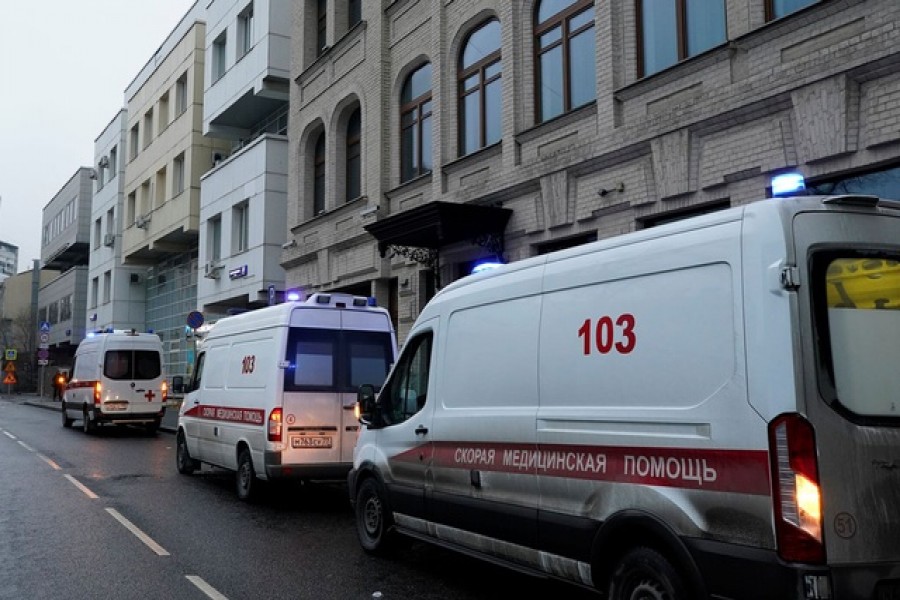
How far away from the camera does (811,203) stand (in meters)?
4.12

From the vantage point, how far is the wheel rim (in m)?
7.52

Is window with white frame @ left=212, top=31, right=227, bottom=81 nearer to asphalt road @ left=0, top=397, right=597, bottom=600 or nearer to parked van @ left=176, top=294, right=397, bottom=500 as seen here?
asphalt road @ left=0, top=397, right=597, bottom=600

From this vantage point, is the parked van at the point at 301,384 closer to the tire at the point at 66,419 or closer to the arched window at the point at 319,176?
the arched window at the point at 319,176

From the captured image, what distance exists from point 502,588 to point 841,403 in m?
3.47

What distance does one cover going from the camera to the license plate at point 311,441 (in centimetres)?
Result: 1000

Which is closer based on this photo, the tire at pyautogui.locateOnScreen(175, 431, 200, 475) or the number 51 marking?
the number 51 marking

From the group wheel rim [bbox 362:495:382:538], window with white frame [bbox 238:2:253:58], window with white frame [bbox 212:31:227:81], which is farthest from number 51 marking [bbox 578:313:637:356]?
window with white frame [bbox 212:31:227:81]

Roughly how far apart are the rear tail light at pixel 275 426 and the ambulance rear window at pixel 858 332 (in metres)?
7.20

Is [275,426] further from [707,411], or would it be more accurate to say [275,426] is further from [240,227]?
[240,227]

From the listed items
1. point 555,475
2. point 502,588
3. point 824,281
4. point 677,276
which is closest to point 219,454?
point 502,588

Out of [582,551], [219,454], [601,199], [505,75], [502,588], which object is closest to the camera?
[582,551]

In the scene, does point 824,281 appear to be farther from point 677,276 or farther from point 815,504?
point 815,504

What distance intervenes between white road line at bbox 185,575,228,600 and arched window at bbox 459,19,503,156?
419 inches

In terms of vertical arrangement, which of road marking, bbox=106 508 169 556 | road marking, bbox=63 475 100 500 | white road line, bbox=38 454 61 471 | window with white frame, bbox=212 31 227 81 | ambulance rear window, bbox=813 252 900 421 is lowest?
road marking, bbox=106 508 169 556
